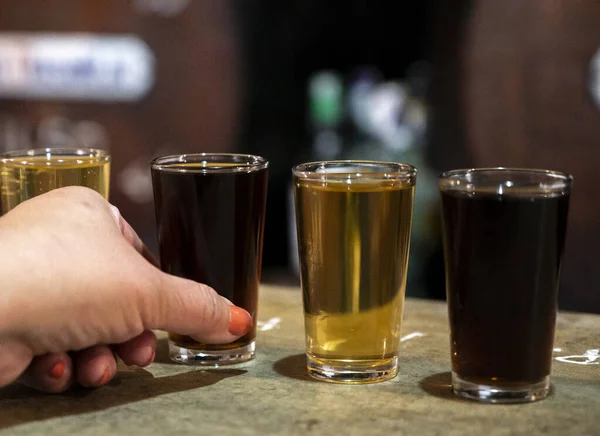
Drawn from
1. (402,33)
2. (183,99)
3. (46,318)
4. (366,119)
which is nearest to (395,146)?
(366,119)

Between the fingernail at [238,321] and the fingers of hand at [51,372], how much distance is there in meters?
0.20

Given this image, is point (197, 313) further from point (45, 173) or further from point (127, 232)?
point (45, 173)

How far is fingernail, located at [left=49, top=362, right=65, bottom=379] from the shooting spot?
3.21 ft

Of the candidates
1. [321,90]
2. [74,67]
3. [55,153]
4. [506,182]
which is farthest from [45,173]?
[74,67]

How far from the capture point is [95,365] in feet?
3.27

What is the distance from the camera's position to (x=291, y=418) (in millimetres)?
915

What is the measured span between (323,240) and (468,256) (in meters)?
0.18

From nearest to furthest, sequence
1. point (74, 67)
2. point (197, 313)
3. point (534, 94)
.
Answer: point (197, 313)
point (534, 94)
point (74, 67)

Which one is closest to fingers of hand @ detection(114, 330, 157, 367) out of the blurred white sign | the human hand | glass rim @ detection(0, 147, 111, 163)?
the human hand

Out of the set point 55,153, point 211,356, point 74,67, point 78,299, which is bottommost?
point 211,356

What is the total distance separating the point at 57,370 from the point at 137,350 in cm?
10

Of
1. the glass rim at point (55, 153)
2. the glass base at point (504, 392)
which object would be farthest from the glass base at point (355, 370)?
the glass rim at point (55, 153)

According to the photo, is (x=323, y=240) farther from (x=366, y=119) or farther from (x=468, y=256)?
Result: (x=366, y=119)

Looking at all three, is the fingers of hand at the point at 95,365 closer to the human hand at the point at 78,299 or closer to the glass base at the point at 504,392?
the human hand at the point at 78,299
